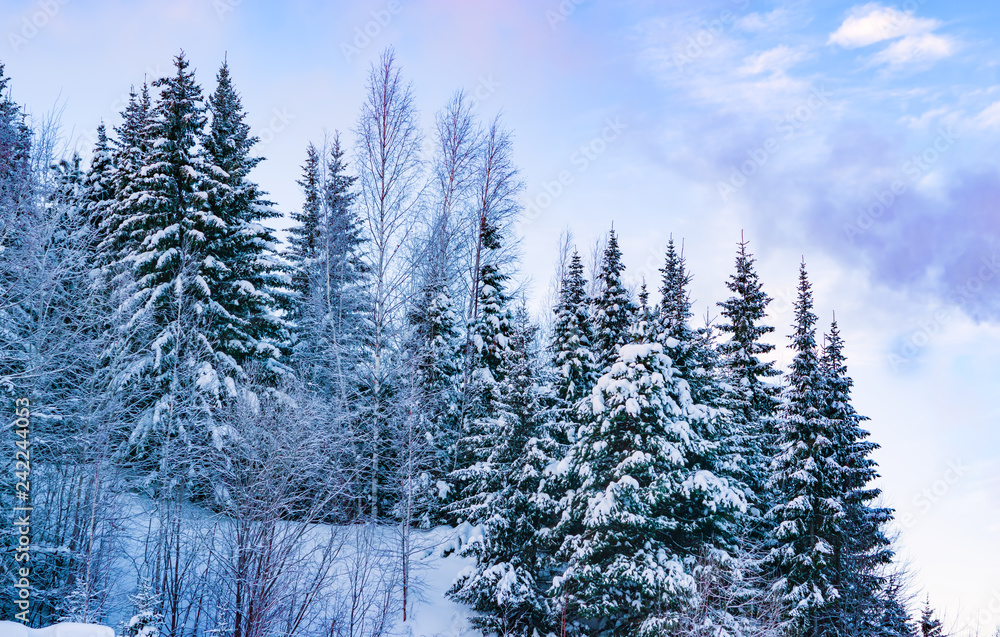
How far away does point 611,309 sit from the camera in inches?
902

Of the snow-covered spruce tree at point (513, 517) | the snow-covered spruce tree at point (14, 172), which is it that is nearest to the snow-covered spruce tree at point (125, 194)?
the snow-covered spruce tree at point (14, 172)

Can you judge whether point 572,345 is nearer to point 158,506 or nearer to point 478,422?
point 478,422

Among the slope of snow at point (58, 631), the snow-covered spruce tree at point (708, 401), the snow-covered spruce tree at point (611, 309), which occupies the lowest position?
the slope of snow at point (58, 631)

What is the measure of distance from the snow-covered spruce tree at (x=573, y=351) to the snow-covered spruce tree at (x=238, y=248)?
10349 mm

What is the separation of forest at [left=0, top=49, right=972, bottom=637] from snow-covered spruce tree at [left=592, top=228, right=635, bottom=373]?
94 millimetres

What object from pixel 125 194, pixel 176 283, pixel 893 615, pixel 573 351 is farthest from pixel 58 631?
pixel 893 615

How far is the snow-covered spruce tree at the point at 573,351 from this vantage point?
71.5ft

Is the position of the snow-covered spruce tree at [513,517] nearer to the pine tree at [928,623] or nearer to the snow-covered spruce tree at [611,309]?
the snow-covered spruce tree at [611,309]

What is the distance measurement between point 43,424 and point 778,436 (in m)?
23.7

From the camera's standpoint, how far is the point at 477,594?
61.9 feet

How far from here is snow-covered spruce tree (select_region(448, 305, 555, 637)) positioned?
18.5 m

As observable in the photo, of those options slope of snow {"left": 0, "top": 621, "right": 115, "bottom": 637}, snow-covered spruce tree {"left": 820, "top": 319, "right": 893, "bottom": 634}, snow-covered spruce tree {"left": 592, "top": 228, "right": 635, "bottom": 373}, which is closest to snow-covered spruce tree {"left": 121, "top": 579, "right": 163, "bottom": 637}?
slope of snow {"left": 0, "top": 621, "right": 115, "bottom": 637}

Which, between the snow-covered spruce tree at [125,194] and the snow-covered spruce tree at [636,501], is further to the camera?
the snow-covered spruce tree at [125,194]

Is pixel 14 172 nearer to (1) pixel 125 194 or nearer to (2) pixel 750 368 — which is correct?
(1) pixel 125 194
